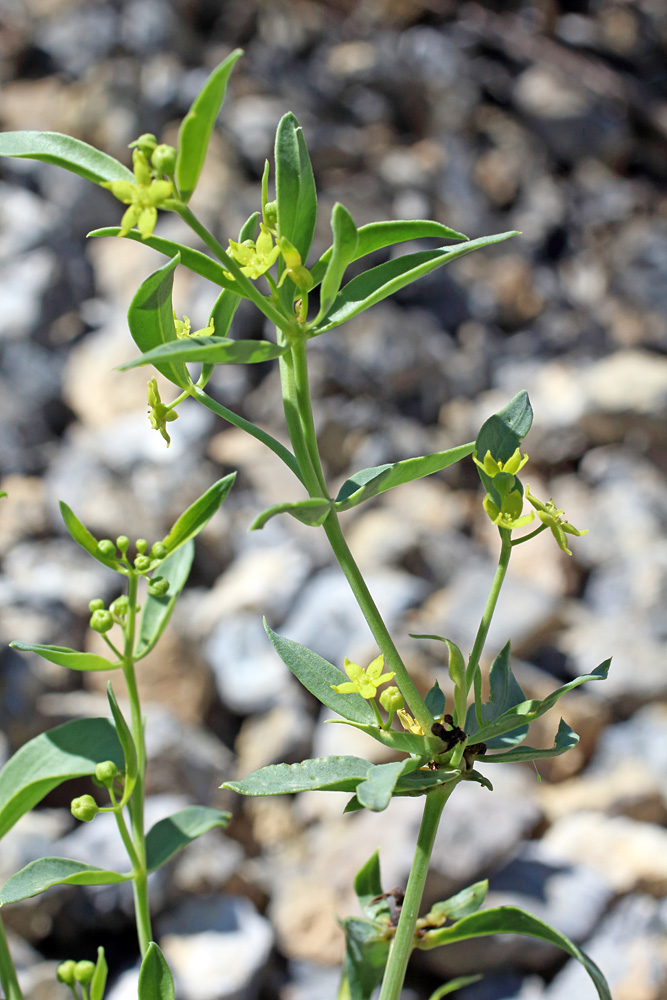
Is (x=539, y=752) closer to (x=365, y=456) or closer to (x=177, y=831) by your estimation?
(x=177, y=831)

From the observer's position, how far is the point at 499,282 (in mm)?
1916

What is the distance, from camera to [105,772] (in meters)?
0.21

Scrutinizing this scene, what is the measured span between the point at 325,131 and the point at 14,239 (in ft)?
2.62

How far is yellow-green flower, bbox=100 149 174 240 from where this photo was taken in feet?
0.49

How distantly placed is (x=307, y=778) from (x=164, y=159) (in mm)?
123

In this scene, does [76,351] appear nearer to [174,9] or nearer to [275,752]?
[275,752]

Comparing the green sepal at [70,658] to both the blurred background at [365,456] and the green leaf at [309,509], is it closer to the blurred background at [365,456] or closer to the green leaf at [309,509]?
the green leaf at [309,509]

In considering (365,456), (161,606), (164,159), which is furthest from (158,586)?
(365,456)

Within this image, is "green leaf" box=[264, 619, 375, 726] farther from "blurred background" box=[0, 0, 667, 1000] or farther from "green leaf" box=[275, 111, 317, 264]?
"blurred background" box=[0, 0, 667, 1000]

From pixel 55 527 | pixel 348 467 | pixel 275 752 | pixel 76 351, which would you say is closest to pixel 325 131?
pixel 76 351

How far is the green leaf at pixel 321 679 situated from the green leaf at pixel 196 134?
0.09 meters

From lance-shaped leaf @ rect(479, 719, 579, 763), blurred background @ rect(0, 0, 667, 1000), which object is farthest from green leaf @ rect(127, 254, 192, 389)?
blurred background @ rect(0, 0, 667, 1000)

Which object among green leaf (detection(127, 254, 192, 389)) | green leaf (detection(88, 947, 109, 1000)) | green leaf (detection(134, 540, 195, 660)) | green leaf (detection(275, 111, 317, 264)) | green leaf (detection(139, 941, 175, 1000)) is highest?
green leaf (detection(275, 111, 317, 264))

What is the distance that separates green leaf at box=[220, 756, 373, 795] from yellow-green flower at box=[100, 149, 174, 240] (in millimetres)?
107
